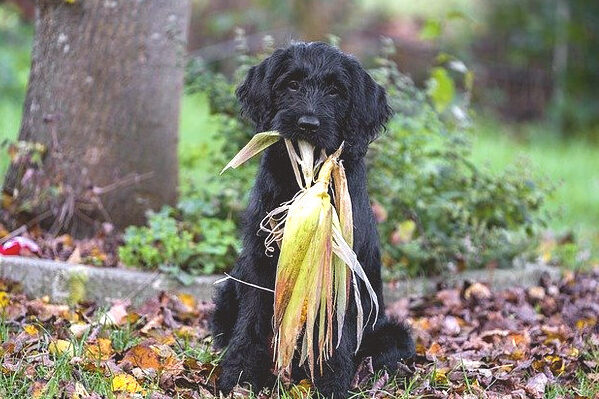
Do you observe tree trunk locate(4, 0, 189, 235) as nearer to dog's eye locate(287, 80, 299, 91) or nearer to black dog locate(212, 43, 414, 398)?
black dog locate(212, 43, 414, 398)

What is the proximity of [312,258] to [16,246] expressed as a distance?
2333mm

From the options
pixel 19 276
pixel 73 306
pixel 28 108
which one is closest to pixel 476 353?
pixel 73 306

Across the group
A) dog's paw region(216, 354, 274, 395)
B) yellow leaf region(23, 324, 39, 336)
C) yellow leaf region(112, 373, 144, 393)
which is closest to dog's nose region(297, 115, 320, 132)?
dog's paw region(216, 354, 274, 395)

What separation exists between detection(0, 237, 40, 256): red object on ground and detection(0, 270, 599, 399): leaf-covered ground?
0.27 metres

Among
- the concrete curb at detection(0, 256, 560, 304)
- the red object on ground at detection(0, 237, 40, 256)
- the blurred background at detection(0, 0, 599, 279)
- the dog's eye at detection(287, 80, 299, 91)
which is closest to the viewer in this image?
the dog's eye at detection(287, 80, 299, 91)

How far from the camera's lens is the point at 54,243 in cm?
547

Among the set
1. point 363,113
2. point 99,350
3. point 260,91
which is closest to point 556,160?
point 363,113

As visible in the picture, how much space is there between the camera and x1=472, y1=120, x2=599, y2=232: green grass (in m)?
8.83

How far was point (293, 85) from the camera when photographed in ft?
12.7

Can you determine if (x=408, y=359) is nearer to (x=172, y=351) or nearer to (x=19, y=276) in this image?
(x=172, y=351)

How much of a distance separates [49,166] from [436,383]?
9.44ft

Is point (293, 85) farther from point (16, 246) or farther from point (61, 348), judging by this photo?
point (16, 246)

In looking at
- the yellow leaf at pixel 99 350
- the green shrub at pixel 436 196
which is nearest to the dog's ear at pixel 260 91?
the yellow leaf at pixel 99 350

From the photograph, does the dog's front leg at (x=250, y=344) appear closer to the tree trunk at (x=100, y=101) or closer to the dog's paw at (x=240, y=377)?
the dog's paw at (x=240, y=377)
